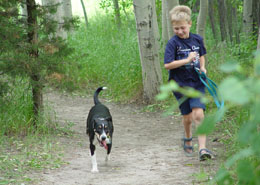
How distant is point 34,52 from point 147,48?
3025 mm

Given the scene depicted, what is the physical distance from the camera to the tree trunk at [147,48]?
26.7 feet

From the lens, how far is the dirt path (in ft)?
13.8

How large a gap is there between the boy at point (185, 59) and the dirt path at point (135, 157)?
1.61ft

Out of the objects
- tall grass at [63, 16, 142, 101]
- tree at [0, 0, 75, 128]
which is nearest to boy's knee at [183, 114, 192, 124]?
tree at [0, 0, 75, 128]

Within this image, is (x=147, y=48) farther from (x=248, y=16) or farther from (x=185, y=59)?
(x=185, y=59)

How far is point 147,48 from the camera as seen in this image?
8.22m

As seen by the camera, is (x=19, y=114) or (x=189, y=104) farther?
(x=19, y=114)

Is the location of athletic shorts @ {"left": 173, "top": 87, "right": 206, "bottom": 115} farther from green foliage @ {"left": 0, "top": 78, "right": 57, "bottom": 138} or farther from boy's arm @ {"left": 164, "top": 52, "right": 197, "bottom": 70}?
green foliage @ {"left": 0, "top": 78, "right": 57, "bottom": 138}

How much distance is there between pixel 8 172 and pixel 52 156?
3.12ft

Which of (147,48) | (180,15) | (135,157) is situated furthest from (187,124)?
(147,48)

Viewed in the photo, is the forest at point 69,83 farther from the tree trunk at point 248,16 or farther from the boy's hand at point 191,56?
the boy's hand at point 191,56

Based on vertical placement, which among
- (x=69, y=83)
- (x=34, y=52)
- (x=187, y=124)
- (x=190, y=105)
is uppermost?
(x=34, y=52)

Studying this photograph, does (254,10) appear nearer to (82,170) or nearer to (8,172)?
(82,170)

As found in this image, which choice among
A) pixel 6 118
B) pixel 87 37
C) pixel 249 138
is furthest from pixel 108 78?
pixel 249 138
